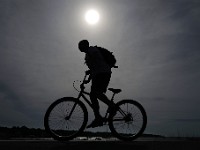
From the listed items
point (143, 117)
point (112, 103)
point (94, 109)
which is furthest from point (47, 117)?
point (143, 117)

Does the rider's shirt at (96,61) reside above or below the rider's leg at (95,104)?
above

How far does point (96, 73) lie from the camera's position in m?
8.47

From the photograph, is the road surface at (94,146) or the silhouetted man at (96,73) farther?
the silhouetted man at (96,73)

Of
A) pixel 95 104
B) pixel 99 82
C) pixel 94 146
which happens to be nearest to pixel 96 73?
pixel 99 82

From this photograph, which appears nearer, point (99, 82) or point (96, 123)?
point (96, 123)

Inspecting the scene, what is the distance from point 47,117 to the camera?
8.23m

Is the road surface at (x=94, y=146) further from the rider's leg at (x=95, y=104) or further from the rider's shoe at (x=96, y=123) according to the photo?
the rider's leg at (x=95, y=104)

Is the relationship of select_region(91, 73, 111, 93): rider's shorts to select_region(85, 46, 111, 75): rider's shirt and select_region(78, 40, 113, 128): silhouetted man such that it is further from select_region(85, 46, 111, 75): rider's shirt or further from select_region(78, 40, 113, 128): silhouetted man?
select_region(85, 46, 111, 75): rider's shirt

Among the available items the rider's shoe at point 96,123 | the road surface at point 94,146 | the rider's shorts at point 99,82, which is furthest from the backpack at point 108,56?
the road surface at point 94,146

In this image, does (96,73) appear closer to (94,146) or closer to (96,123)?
(96,123)

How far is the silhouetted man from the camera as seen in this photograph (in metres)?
8.45

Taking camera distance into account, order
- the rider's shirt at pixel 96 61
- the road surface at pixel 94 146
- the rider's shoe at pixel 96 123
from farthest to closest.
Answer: the rider's shirt at pixel 96 61 < the rider's shoe at pixel 96 123 < the road surface at pixel 94 146

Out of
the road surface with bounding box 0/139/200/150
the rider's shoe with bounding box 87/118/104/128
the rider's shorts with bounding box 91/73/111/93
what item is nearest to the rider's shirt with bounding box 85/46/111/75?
the rider's shorts with bounding box 91/73/111/93

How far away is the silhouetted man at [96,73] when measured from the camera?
333 inches
